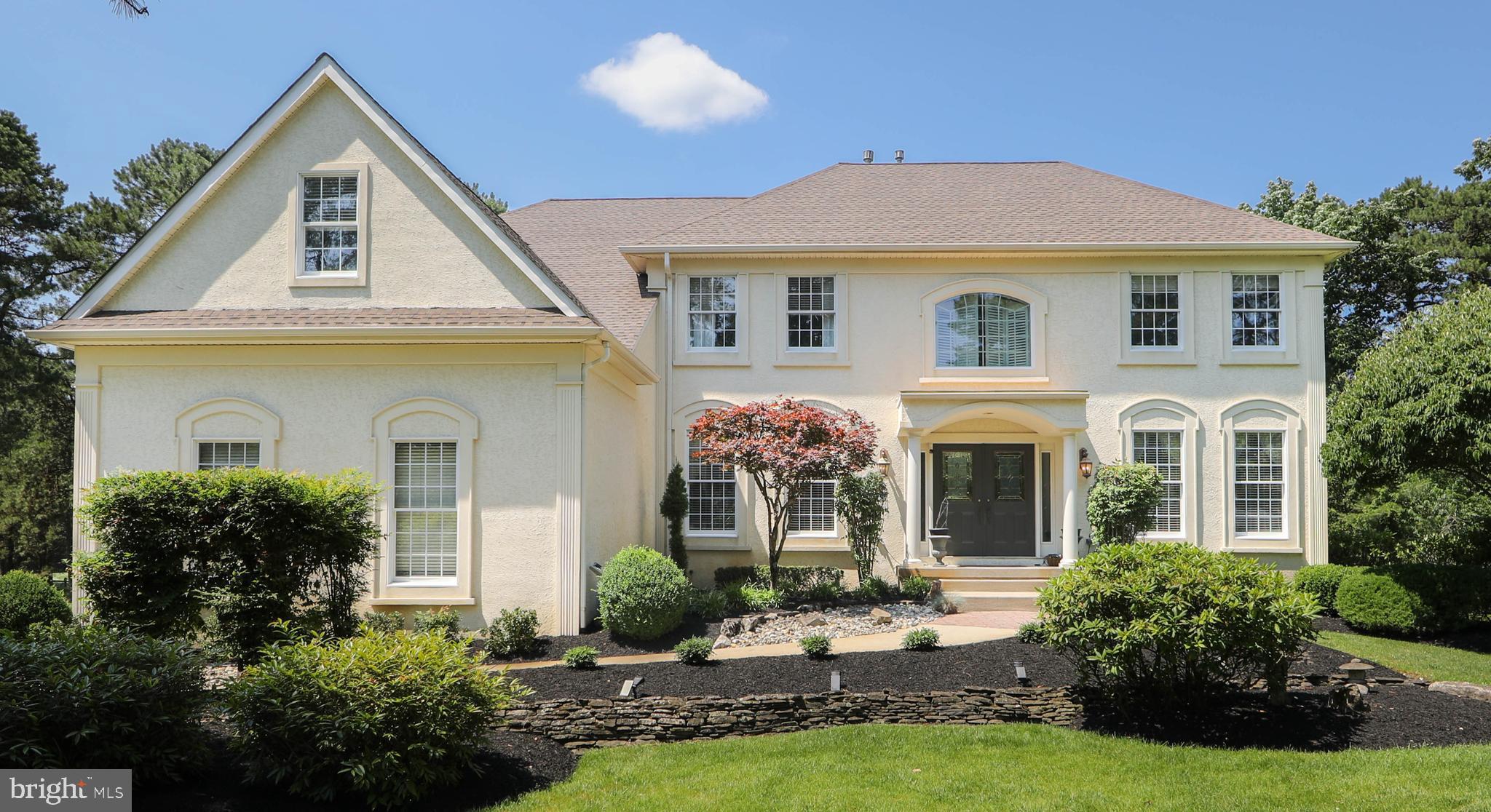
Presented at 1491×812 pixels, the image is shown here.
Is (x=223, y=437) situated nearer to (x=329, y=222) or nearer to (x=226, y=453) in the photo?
(x=226, y=453)

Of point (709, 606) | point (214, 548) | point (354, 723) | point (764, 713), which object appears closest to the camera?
point (354, 723)

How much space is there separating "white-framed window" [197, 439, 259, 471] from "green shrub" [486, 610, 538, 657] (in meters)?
4.20

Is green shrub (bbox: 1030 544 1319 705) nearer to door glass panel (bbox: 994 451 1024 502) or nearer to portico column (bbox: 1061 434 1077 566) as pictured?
portico column (bbox: 1061 434 1077 566)

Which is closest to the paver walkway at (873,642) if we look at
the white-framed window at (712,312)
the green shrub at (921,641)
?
the green shrub at (921,641)

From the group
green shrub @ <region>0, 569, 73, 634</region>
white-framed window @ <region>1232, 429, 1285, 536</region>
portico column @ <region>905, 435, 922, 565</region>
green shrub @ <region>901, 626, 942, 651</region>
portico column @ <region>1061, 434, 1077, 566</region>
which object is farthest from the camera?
white-framed window @ <region>1232, 429, 1285, 536</region>

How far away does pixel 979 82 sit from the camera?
559 inches

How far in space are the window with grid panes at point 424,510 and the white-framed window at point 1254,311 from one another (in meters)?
13.6

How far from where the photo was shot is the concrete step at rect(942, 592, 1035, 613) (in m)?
14.0

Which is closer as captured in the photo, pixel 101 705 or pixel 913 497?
pixel 101 705

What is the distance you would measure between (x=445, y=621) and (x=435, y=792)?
4938mm

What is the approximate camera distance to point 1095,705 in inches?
328

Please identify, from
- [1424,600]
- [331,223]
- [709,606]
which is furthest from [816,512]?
[331,223]

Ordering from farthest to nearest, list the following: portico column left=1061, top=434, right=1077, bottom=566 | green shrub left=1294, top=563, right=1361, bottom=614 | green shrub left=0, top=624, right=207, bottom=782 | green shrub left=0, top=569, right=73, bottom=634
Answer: portico column left=1061, top=434, right=1077, bottom=566, green shrub left=1294, top=563, right=1361, bottom=614, green shrub left=0, top=569, right=73, bottom=634, green shrub left=0, top=624, right=207, bottom=782

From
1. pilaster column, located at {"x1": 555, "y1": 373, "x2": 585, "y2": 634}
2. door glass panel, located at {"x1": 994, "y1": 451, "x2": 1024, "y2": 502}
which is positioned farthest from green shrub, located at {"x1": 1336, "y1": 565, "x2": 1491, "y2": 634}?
pilaster column, located at {"x1": 555, "y1": 373, "x2": 585, "y2": 634}
